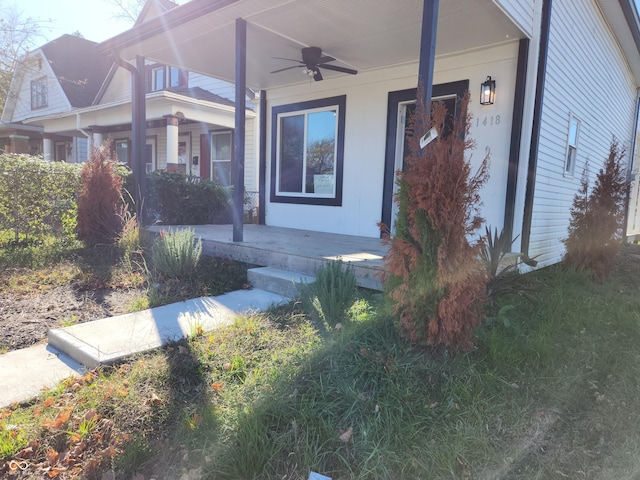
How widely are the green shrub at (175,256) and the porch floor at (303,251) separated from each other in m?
0.76

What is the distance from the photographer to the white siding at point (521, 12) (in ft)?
13.9

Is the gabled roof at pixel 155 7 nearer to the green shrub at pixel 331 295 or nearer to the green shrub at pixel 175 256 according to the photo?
the green shrub at pixel 175 256

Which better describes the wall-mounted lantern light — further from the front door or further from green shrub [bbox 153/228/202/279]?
green shrub [bbox 153/228/202/279]

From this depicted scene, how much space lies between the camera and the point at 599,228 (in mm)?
5633

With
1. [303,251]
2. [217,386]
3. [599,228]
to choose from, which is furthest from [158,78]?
[217,386]

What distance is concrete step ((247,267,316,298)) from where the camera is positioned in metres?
4.26

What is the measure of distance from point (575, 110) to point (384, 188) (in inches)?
136

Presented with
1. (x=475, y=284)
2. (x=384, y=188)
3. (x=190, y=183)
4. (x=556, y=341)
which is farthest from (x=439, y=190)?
(x=190, y=183)

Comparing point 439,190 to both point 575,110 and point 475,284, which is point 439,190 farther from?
point 575,110

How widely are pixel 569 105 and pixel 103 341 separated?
23.2 ft

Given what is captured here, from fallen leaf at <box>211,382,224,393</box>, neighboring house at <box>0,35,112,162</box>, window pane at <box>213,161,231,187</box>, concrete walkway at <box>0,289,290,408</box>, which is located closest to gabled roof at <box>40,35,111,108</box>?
neighboring house at <box>0,35,112,162</box>

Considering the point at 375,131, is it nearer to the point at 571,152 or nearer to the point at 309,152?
the point at 309,152

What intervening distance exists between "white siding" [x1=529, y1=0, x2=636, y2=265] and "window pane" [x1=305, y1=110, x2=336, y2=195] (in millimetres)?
3328

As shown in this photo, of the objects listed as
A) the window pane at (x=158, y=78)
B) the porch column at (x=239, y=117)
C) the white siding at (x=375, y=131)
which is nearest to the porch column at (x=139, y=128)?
the porch column at (x=239, y=117)
